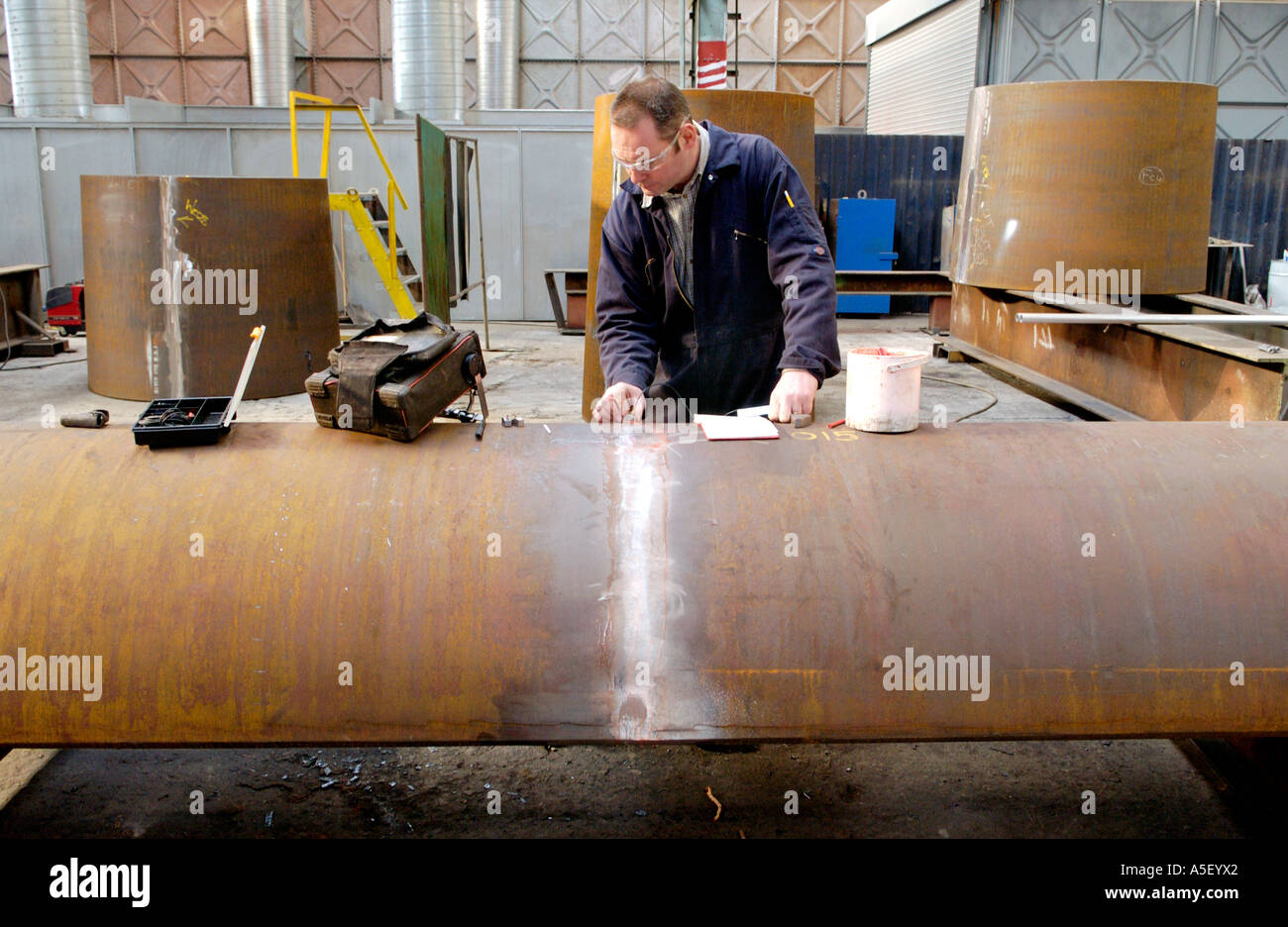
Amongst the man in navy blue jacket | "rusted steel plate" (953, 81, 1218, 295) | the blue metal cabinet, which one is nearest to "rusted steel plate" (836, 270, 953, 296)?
"rusted steel plate" (953, 81, 1218, 295)

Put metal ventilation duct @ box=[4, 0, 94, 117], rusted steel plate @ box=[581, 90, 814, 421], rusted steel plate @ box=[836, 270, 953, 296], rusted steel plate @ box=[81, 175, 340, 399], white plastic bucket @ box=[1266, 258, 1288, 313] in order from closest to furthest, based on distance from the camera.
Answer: rusted steel plate @ box=[581, 90, 814, 421] < rusted steel plate @ box=[81, 175, 340, 399] < rusted steel plate @ box=[836, 270, 953, 296] < white plastic bucket @ box=[1266, 258, 1288, 313] < metal ventilation duct @ box=[4, 0, 94, 117]

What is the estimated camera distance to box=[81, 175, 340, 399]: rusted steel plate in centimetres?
573

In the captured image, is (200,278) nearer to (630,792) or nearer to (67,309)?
(67,309)

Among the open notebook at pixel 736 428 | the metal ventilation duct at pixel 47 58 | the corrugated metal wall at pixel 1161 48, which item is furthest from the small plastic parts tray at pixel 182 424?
the metal ventilation duct at pixel 47 58

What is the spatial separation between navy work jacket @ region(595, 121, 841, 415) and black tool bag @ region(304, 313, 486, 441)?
72cm

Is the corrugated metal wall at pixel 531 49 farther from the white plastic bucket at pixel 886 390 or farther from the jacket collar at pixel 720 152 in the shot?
the white plastic bucket at pixel 886 390

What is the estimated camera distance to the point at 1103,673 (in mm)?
1537

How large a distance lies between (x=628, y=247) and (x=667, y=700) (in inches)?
55.5

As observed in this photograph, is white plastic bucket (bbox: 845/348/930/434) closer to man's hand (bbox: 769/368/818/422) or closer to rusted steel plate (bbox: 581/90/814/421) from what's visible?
man's hand (bbox: 769/368/818/422)

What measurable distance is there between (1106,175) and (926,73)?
807cm

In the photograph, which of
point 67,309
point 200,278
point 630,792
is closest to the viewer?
point 630,792

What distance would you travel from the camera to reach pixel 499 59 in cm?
1518

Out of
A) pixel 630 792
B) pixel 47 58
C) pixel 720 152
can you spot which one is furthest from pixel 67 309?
pixel 630 792
